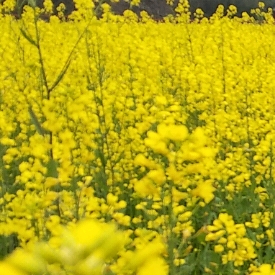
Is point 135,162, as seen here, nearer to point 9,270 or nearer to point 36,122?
point 36,122

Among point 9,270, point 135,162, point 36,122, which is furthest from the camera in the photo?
point 36,122

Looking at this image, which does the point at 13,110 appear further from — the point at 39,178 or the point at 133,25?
the point at 133,25

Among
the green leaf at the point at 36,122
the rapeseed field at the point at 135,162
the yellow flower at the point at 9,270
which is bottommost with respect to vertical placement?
the rapeseed field at the point at 135,162

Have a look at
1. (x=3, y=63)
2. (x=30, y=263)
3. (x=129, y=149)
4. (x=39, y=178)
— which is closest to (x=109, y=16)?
(x=3, y=63)

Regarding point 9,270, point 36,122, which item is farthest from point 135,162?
point 9,270

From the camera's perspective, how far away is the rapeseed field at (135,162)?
1.21 meters

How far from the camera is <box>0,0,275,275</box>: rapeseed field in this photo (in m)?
1.21

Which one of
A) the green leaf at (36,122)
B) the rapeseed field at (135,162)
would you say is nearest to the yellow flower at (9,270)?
the rapeseed field at (135,162)

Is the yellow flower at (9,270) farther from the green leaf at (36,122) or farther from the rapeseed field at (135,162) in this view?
Result: the green leaf at (36,122)

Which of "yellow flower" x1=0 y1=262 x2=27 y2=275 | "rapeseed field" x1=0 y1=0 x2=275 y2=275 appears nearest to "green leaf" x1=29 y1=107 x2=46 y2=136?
"rapeseed field" x1=0 y1=0 x2=275 y2=275

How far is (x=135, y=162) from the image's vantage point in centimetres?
135

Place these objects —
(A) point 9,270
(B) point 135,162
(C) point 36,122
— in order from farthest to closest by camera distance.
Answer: (C) point 36,122 < (B) point 135,162 < (A) point 9,270

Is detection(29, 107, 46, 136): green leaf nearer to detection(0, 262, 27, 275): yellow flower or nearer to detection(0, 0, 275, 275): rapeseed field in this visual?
detection(0, 0, 275, 275): rapeseed field

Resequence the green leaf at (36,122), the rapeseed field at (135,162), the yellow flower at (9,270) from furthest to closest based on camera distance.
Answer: the green leaf at (36,122) < the rapeseed field at (135,162) < the yellow flower at (9,270)
